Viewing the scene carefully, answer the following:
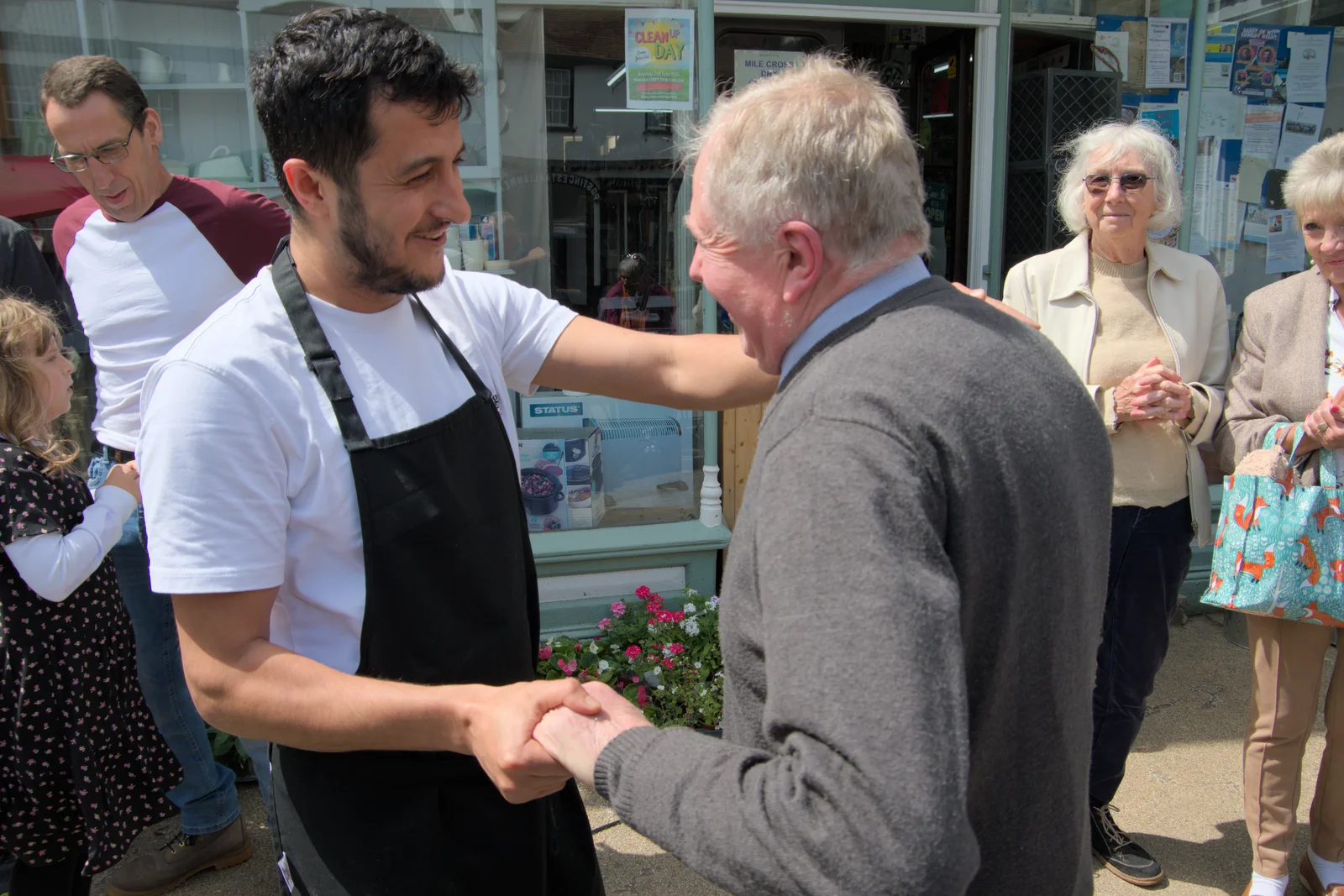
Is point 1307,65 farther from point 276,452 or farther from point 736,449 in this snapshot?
point 276,452

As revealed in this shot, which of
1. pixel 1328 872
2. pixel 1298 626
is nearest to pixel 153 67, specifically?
pixel 1298 626

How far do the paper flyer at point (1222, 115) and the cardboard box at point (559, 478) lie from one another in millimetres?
3532

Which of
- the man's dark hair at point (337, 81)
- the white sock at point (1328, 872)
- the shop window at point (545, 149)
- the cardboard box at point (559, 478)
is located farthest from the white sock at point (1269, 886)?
the man's dark hair at point (337, 81)

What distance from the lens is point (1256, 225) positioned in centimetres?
522

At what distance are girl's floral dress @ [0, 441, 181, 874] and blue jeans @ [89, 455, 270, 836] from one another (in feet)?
0.95

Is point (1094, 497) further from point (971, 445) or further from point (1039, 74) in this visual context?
point (1039, 74)

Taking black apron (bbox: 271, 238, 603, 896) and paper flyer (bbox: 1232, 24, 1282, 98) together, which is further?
paper flyer (bbox: 1232, 24, 1282, 98)

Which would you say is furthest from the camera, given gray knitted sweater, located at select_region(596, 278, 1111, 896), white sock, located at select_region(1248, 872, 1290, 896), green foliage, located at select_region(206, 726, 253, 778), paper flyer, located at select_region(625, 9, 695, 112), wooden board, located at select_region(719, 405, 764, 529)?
wooden board, located at select_region(719, 405, 764, 529)

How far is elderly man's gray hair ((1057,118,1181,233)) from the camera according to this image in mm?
2936

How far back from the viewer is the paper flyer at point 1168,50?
4766 millimetres

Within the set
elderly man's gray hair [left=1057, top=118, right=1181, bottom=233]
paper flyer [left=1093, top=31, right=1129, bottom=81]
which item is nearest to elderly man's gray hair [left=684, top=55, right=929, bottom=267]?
elderly man's gray hair [left=1057, top=118, right=1181, bottom=233]

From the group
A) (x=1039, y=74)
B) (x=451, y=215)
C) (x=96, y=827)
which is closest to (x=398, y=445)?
(x=451, y=215)

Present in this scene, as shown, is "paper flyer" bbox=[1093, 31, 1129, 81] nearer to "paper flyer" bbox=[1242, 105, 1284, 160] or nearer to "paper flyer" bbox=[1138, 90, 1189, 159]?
"paper flyer" bbox=[1138, 90, 1189, 159]

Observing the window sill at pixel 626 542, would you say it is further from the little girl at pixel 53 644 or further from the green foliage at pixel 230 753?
the little girl at pixel 53 644
